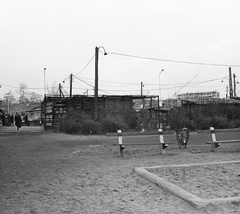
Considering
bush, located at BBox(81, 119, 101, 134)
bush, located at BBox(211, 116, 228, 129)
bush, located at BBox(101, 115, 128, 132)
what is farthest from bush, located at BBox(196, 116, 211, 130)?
bush, located at BBox(81, 119, 101, 134)

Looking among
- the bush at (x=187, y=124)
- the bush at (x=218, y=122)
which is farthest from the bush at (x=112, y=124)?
the bush at (x=218, y=122)

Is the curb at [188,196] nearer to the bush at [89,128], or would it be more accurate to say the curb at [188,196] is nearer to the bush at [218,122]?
the bush at [89,128]

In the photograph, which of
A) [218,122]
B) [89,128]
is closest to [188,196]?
[89,128]

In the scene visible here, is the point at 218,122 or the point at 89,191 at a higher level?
the point at 218,122

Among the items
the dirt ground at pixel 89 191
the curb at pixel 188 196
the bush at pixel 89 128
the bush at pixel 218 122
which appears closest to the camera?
the curb at pixel 188 196

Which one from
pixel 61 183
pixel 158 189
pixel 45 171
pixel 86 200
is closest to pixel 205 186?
pixel 158 189

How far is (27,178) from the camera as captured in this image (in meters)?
7.37

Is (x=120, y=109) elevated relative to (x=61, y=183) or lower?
elevated

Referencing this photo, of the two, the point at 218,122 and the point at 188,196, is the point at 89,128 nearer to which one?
the point at 218,122

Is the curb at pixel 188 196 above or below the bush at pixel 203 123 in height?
below

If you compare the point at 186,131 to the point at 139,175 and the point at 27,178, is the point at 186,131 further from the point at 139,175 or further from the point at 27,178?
the point at 27,178

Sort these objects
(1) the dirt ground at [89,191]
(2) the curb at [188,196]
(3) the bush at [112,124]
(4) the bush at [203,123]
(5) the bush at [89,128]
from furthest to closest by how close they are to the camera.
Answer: (4) the bush at [203,123]
(3) the bush at [112,124]
(5) the bush at [89,128]
(1) the dirt ground at [89,191]
(2) the curb at [188,196]

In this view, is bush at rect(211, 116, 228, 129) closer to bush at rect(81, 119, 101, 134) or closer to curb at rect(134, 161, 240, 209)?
bush at rect(81, 119, 101, 134)

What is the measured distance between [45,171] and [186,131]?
639 cm
